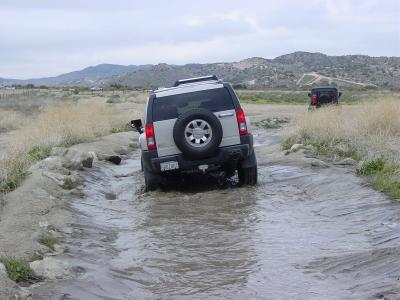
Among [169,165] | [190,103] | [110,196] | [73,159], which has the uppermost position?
[190,103]

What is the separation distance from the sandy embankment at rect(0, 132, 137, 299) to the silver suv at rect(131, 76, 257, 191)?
6.17ft

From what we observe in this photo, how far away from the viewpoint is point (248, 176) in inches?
464

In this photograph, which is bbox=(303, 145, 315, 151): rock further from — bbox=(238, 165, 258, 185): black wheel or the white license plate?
the white license plate

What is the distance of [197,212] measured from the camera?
33.1 ft

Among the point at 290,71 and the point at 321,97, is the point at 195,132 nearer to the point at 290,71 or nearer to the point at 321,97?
the point at 321,97

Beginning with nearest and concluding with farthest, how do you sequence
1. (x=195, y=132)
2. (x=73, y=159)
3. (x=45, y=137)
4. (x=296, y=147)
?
(x=195, y=132)
(x=73, y=159)
(x=296, y=147)
(x=45, y=137)

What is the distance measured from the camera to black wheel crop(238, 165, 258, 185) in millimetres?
11703

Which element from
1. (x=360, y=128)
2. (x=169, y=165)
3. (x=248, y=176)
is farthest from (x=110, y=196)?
(x=360, y=128)

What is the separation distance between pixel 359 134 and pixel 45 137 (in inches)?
372

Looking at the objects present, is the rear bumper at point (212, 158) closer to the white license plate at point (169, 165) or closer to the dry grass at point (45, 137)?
the white license plate at point (169, 165)

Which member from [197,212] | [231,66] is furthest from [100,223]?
[231,66]

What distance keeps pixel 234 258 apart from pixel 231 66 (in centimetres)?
17710

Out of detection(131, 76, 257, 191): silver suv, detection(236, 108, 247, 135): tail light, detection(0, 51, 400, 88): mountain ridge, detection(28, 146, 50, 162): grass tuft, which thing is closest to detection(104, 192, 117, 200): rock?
detection(131, 76, 257, 191): silver suv

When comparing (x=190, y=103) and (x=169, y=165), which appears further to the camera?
(x=190, y=103)
